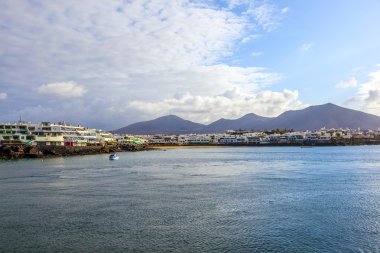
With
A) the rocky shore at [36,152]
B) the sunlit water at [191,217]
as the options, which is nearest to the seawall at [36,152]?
the rocky shore at [36,152]

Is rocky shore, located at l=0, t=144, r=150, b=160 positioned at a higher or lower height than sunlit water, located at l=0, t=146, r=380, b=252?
higher

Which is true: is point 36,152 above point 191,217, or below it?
above

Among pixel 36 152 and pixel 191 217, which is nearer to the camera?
pixel 191 217

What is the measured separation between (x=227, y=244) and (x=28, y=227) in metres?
9.08

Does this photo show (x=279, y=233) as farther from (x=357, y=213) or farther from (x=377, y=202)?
(x=377, y=202)

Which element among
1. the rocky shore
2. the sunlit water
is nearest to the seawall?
the rocky shore

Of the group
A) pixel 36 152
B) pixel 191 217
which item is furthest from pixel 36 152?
pixel 191 217

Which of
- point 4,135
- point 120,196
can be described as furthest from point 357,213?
point 4,135

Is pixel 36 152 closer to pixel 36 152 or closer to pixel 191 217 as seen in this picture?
pixel 36 152

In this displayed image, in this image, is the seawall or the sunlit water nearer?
the sunlit water

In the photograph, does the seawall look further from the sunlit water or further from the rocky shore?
the sunlit water

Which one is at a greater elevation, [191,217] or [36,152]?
[36,152]

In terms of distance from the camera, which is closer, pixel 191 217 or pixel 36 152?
pixel 191 217

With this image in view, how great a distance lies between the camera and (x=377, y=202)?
22453mm
